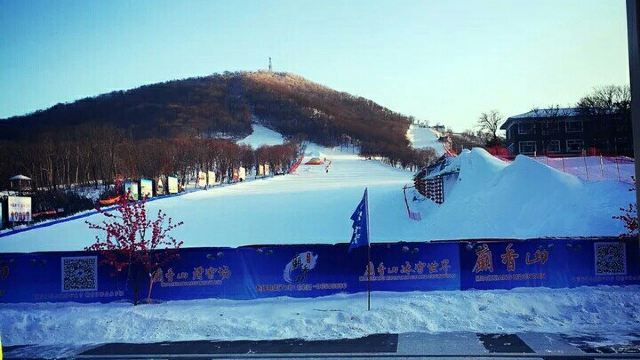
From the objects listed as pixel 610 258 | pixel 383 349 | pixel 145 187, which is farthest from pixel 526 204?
pixel 145 187

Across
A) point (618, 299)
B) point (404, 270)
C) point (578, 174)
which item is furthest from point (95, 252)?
point (578, 174)

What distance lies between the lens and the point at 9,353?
12438mm

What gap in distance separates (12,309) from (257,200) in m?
34.8

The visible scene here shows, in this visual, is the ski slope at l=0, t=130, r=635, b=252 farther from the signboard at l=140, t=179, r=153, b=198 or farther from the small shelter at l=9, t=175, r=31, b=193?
the small shelter at l=9, t=175, r=31, b=193

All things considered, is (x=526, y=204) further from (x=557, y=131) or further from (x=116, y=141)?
(x=116, y=141)

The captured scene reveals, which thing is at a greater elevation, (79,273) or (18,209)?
(18,209)

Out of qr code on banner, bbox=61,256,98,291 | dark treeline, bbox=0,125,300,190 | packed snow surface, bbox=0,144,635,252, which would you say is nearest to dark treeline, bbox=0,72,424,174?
dark treeline, bbox=0,125,300,190

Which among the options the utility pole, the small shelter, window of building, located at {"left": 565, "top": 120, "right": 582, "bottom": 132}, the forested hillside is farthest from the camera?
window of building, located at {"left": 565, "top": 120, "right": 582, "bottom": 132}

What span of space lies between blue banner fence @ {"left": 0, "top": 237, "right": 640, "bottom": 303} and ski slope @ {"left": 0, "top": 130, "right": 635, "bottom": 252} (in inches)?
297

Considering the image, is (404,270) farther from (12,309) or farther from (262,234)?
(262,234)

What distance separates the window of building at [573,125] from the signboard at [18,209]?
232 ft

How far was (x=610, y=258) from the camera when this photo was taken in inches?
624

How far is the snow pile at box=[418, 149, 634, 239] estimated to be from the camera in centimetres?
2375

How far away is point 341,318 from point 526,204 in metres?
17.4
